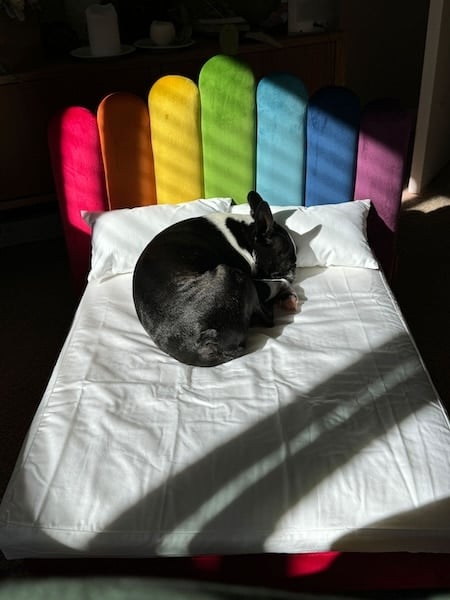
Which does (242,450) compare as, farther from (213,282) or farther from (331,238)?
(331,238)

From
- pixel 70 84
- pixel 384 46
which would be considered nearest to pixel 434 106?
pixel 384 46

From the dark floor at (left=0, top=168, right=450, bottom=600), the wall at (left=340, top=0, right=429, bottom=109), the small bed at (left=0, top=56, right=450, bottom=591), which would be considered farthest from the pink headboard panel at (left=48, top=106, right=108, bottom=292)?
the wall at (left=340, top=0, right=429, bottom=109)

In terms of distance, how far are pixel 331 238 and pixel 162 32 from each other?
132 cm

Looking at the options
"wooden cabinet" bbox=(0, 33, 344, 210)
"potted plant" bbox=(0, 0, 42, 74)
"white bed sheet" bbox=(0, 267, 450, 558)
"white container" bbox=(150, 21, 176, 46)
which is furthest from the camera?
"white container" bbox=(150, 21, 176, 46)

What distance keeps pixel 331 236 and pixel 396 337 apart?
485 millimetres

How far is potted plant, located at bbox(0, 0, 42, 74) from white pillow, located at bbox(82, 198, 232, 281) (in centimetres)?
76

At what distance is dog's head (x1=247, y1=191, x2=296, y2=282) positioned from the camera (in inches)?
77.3

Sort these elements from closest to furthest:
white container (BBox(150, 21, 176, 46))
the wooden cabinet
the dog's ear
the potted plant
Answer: the dog's ear
the potted plant
the wooden cabinet
white container (BBox(150, 21, 176, 46))

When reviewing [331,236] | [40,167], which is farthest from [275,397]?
[40,167]

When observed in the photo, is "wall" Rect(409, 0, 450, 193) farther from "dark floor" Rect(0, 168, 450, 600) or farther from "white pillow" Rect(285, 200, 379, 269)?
"white pillow" Rect(285, 200, 379, 269)

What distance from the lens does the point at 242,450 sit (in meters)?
1.42

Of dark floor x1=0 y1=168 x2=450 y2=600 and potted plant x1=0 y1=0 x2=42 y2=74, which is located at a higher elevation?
potted plant x1=0 y1=0 x2=42 y2=74

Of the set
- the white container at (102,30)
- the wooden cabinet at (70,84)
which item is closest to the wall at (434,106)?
the wooden cabinet at (70,84)

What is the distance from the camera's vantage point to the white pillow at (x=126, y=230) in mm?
2076
